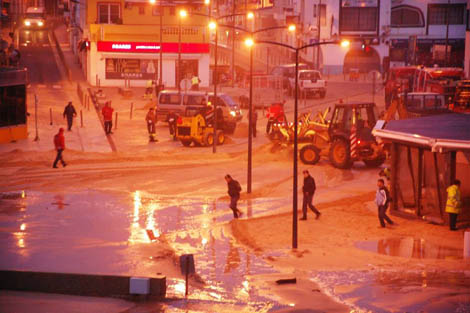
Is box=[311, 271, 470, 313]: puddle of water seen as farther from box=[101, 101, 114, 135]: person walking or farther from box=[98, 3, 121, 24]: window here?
box=[98, 3, 121, 24]: window

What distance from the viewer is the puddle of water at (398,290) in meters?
16.5

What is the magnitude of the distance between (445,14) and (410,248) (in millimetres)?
67879

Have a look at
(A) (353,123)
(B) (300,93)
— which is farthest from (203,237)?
(B) (300,93)

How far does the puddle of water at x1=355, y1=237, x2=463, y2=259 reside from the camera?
21219 millimetres

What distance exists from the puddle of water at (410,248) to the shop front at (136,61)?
4647cm

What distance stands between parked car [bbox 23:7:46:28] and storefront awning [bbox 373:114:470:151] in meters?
70.8

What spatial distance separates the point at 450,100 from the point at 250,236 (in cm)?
2903

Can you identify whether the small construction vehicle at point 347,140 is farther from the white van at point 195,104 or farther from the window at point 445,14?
the window at point 445,14

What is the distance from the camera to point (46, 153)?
36.8 metres

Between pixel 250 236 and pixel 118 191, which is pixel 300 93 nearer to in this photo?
pixel 118 191

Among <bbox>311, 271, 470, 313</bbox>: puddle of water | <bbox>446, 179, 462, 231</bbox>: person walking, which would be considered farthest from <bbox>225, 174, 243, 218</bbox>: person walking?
<bbox>311, 271, 470, 313</bbox>: puddle of water

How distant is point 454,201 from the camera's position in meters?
23.2

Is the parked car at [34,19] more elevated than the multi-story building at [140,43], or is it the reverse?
the parked car at [34,19]

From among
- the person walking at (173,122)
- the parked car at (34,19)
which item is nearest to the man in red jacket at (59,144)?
the person walking at (173,122)
